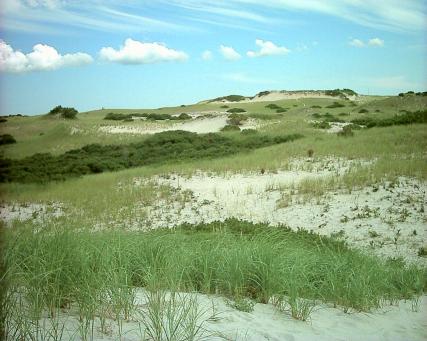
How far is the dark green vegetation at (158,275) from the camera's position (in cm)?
431

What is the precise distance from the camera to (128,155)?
28.3 m

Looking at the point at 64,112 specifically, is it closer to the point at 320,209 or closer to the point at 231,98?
the point at 320,209

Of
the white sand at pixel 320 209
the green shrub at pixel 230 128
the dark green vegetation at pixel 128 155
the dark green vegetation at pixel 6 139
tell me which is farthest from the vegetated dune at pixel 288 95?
the white sand at pixel 320 209

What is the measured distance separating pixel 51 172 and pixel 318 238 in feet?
54.3

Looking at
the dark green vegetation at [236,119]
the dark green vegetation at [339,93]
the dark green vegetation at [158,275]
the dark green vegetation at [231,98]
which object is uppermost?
the dark green vegetation at [339,93]

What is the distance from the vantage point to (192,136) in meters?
32.3

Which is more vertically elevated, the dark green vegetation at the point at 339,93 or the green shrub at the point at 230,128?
the dark green vegetation at the point at 339,93

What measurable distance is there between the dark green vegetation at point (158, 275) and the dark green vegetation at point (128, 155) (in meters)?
17.4

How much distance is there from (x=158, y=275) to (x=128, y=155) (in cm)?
2392

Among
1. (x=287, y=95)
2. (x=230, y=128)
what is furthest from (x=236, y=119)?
(x=287, y=95)

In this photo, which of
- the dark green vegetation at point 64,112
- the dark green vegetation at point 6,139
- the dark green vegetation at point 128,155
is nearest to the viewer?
the dark green vegetation at point 128,155

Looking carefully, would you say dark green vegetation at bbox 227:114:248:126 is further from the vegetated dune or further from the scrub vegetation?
the vegetated dune

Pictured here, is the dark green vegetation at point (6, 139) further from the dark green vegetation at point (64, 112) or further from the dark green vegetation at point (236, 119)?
the dark green vegetation at point (236, 119)

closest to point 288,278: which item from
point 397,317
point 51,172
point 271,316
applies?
point 271,316
